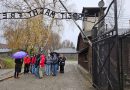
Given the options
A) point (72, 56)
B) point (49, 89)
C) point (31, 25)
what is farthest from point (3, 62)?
point (72, 56)

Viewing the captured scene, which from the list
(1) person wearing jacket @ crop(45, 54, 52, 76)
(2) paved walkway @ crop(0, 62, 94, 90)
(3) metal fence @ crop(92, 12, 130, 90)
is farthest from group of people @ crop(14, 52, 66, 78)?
(3) metal fence @ crop(92, 12, 130, 90)

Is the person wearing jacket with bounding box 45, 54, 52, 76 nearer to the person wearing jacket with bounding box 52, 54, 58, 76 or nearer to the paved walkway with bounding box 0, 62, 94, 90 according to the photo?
the person wearing jacket with bounding box 52, 54, 58, 76

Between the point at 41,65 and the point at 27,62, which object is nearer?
the point at 41,65

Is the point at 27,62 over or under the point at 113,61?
under

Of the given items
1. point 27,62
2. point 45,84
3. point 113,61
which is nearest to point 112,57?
point 113,61

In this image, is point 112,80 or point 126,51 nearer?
point 112,80

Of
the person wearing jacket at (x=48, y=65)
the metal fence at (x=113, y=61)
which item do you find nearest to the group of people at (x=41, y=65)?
the person wearing jacket at (x=48, y=65)

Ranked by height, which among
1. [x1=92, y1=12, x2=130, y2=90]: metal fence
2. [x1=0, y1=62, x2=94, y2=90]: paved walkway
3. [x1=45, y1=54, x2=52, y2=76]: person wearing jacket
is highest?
[x1=92, y1=12, x2=130, y2=90]: metal fence

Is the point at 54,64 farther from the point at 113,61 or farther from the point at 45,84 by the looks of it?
the point at 113,61

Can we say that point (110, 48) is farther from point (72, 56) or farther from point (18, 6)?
point (72, 56)

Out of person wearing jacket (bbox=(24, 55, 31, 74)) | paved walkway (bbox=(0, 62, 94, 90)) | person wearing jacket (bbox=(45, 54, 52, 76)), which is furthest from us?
person wearing jacket (bbox=(24, 55, 31, 74))

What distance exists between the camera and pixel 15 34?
5516 centimetres

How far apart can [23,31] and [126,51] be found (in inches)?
1380

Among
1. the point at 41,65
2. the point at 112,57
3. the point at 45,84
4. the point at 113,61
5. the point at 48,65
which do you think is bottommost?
the point at 45,84
